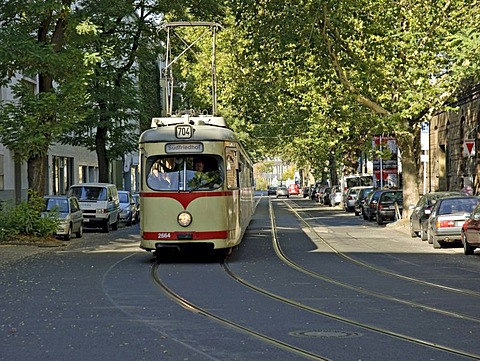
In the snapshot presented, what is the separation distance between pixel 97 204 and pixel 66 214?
6.00 m

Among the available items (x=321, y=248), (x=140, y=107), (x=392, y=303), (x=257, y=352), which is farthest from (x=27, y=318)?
(x=140, y=107)

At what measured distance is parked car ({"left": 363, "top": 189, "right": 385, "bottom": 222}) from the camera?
45250 millimetres

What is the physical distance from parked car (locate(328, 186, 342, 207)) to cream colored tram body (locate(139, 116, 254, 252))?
51.4 m

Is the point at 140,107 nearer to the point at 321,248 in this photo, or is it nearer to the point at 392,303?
the point at 321,248

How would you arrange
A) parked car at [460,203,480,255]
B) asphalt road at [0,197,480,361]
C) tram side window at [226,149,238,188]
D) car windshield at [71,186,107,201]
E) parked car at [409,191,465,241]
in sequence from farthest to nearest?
car windshield at [71,186,107,201], parked car at [409,191,465,241], parked car at [460,203,480,255], tram side window at [226,149,238,188], asphalt road at [0,197,480,361]

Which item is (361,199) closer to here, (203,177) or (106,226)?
(106,226)

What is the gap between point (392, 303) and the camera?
13797mm

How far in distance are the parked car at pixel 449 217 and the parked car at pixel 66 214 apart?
12047 millimetres

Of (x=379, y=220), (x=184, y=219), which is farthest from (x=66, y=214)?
(x=379, y=220)

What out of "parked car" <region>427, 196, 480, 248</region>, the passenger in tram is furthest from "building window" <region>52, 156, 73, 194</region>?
the passenger in tram

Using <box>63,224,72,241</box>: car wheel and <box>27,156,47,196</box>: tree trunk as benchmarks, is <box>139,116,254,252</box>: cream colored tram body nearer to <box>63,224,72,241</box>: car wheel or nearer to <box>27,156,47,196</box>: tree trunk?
<box>27,156,47,196</box>: tree trunk

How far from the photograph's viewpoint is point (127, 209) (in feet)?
150

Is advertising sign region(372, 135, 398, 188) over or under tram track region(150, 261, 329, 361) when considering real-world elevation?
over

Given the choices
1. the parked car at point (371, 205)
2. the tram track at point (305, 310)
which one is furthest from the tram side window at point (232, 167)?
the parked car at point (371, 205)
